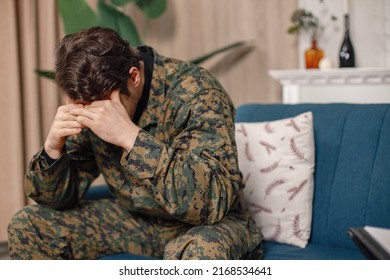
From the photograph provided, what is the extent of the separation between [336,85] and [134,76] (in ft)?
5.49

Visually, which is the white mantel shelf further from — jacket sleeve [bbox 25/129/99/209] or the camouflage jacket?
jacket sleeve [bbox 25/129/99/209]

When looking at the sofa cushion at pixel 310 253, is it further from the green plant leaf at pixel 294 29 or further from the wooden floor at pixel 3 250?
the wooden floor at pixel 3 250

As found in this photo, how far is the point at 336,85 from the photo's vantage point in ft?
9.50

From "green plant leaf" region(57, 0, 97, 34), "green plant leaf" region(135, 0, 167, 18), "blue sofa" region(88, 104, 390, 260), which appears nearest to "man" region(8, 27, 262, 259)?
"blue sofa" region(88, 104, 390, 260)

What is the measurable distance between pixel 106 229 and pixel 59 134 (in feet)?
1.06

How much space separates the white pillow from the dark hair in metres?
0.54

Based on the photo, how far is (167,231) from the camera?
5.19ft

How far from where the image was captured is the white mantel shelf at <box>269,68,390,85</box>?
2.73 m

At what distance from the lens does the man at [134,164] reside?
1.30 m

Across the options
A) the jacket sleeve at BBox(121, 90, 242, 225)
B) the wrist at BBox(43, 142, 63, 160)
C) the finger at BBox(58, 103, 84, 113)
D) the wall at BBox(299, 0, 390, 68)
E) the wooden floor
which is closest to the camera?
the jacket sleeve at BBox(121, 90, 242, 225)

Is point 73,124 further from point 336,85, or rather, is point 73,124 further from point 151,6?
point 336,85

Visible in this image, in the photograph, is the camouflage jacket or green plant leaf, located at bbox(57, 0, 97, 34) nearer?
the camouflage jacket
